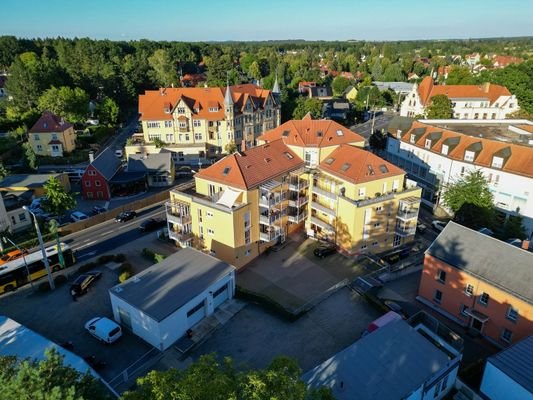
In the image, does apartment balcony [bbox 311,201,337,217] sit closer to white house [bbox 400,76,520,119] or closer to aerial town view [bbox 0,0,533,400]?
aerial town view [bbox 0,0,533,400]

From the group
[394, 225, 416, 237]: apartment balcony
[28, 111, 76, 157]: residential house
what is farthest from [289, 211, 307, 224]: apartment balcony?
[28, 111, 76, 157]: residential house

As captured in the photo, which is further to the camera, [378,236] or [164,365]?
[378,236]

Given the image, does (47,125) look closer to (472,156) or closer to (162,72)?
(162,72)

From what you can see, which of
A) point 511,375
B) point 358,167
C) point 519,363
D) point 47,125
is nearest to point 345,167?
point 358,167

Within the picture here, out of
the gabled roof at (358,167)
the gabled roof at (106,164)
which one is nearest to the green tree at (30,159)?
the gabled roof at (106,164)

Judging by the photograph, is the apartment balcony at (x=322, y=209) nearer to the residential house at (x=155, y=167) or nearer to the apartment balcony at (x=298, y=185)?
the apartment balcony at (x=298, y=185)

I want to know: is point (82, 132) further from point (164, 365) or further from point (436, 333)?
point (436, 333)

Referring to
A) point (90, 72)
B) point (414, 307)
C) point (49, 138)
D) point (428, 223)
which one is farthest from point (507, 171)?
point (90, 72)
